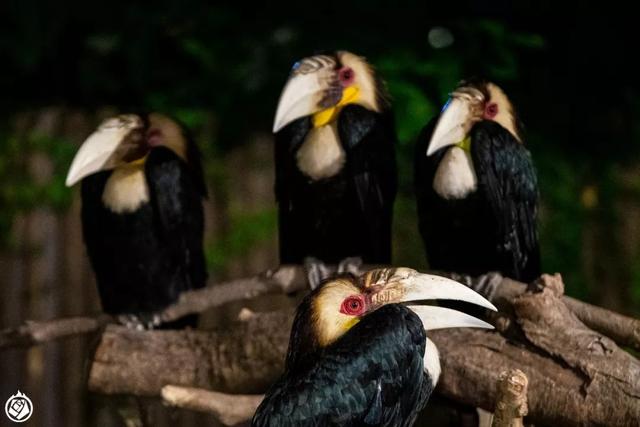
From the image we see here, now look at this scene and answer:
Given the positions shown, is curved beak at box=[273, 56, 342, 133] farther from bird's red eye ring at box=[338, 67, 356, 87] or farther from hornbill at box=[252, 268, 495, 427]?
hornbill at box=[252, 268, 495, 427]

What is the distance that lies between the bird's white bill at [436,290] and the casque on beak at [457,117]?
488 millimetres

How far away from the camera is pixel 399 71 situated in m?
3.85

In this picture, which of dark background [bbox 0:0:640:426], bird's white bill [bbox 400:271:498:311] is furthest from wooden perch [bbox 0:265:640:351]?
dark background [bbox 0:0:640:426]

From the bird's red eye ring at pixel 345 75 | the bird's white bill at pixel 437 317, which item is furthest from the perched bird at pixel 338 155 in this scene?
the bird's white bill at pixel 437 317

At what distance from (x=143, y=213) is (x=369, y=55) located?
1483 millimetres

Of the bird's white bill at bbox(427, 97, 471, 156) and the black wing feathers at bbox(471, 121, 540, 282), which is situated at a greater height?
the bird's white bill at bbox(427, 97, 471, 156)

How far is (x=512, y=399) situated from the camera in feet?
5.55

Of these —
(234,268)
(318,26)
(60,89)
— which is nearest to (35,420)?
(234,268)

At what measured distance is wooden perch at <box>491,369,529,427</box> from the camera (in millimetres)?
1686

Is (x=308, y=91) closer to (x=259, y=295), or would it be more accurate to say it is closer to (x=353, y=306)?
(x=259, y=295)

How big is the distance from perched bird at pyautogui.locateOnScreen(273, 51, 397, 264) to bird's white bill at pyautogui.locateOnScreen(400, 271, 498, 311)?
0.65 metres

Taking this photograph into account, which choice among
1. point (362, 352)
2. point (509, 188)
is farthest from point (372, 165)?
point (362, 352)

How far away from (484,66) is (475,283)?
5.48ft
